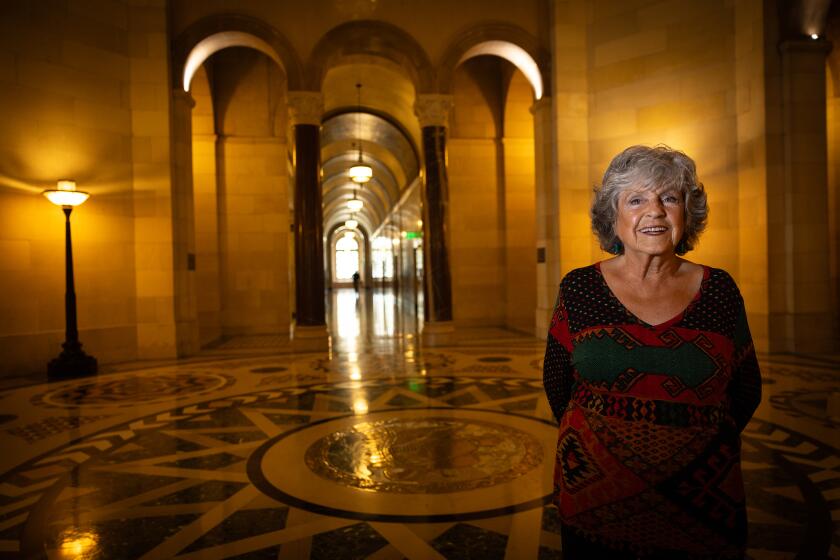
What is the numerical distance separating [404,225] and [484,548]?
21579 mm

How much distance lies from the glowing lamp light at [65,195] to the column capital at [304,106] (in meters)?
4.20

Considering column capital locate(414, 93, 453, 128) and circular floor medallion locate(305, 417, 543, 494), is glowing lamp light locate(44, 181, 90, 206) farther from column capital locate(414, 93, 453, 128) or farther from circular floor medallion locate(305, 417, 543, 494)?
column capital locate(414, 93, 453, 128)

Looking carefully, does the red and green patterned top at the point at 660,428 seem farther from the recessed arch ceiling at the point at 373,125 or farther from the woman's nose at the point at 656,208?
the recessed arch ceiling at the point at 373,125

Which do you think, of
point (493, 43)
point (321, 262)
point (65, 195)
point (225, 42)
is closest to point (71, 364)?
point (65, 195)

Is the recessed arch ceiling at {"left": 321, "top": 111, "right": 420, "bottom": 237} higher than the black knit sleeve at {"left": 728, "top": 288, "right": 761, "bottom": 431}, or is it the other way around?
the recessed arch ceiling at {"left": 321, "top": 111, "right": 420, "bottom": 237}

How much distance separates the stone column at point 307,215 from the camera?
10914 mm

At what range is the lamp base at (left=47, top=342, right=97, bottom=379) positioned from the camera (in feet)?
26.1

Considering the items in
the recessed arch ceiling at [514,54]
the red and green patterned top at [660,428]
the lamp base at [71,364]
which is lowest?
the lamp base at [71,364]

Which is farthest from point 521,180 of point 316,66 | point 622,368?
point 622,368

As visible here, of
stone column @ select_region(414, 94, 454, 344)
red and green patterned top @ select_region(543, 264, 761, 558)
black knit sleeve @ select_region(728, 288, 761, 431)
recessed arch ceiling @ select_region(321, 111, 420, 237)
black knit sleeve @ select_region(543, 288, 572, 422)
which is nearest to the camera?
red and green patterned top @ select_region(543, 264, 761, 558)

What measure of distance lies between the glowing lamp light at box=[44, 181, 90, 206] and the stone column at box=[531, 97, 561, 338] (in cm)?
813

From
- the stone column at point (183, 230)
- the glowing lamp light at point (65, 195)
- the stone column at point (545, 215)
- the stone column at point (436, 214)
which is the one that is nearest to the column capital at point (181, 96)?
the stone column at point (183, 230)

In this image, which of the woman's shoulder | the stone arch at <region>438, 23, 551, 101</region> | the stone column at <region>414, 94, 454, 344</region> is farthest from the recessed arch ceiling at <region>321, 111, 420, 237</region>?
the woman's shoulder

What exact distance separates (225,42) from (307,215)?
369 centimetres
